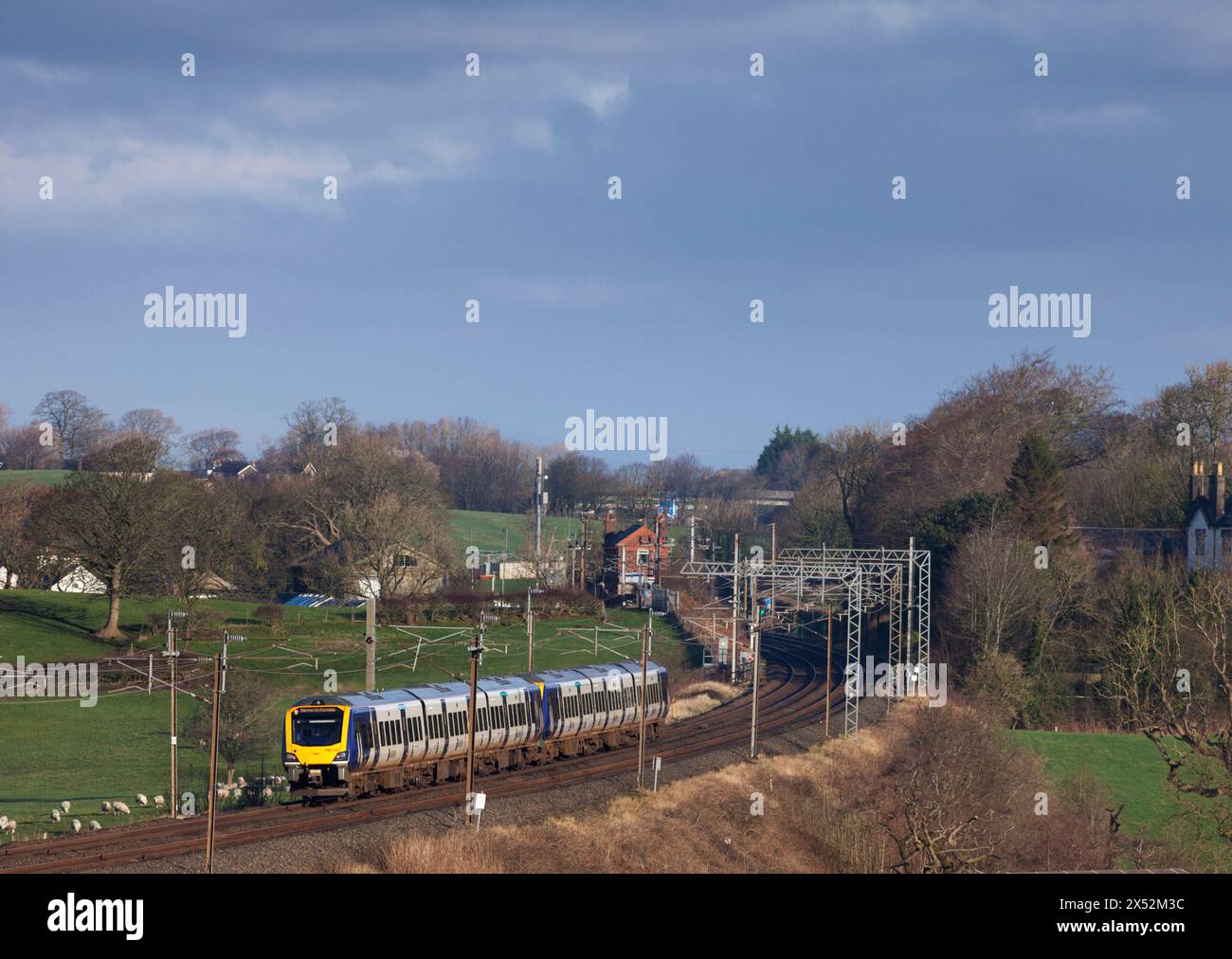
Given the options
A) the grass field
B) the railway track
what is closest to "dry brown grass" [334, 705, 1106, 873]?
the railway track

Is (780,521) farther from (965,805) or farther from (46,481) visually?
(965,805)

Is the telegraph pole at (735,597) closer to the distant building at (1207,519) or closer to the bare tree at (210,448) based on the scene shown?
the distant building at (1207,519)

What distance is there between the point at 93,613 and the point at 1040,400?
58.8 m

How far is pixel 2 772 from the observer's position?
3925cm

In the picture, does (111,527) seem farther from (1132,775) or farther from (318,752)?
(1132,775)

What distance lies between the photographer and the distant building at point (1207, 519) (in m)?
65.2

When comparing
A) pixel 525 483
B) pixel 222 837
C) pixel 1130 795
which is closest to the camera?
pixel 222 837

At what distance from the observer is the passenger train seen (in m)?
30.4

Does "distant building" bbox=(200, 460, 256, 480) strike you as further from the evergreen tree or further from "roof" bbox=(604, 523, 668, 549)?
the evergreen tree
